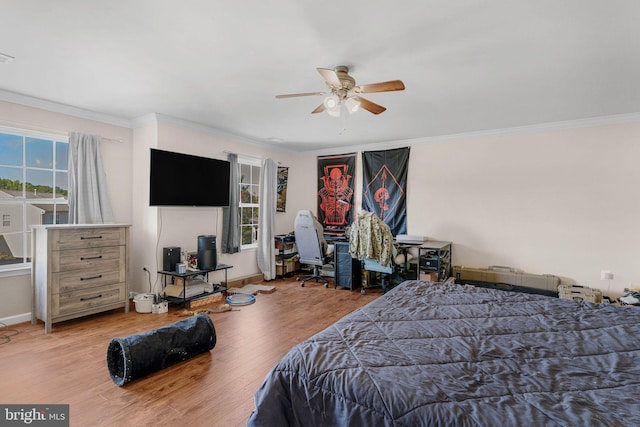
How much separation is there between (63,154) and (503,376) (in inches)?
188

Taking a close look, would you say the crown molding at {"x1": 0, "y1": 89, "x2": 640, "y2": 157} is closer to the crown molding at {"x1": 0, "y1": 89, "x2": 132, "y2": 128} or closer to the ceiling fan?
the crown molding at {"x1": 0, "y1": 89, "x2": 132, "y2": 128}

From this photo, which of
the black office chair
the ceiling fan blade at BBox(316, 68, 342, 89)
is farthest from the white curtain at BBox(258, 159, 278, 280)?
the ceiling fan blade at BBox(316, 68, 342, 89)

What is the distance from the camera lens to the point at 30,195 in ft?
11.5

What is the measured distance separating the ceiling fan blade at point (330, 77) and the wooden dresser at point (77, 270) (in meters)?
2.99

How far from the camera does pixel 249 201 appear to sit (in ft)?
18.1

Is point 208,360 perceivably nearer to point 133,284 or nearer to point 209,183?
point 133,284

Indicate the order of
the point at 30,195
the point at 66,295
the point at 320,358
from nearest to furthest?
the point at 320,358, the point at 66,295, the point at 30,195

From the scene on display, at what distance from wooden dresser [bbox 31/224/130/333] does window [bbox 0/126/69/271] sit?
0.26 m

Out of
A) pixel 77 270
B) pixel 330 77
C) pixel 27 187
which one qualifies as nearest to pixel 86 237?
pixel 77 270

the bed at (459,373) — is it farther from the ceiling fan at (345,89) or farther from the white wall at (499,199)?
the white wall at (499,199)

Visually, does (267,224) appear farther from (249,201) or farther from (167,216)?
(167,216)

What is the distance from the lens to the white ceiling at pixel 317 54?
190cm

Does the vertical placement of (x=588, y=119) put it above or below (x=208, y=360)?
above

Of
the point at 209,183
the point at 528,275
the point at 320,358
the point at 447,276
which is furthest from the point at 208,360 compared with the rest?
the point at 528,275
